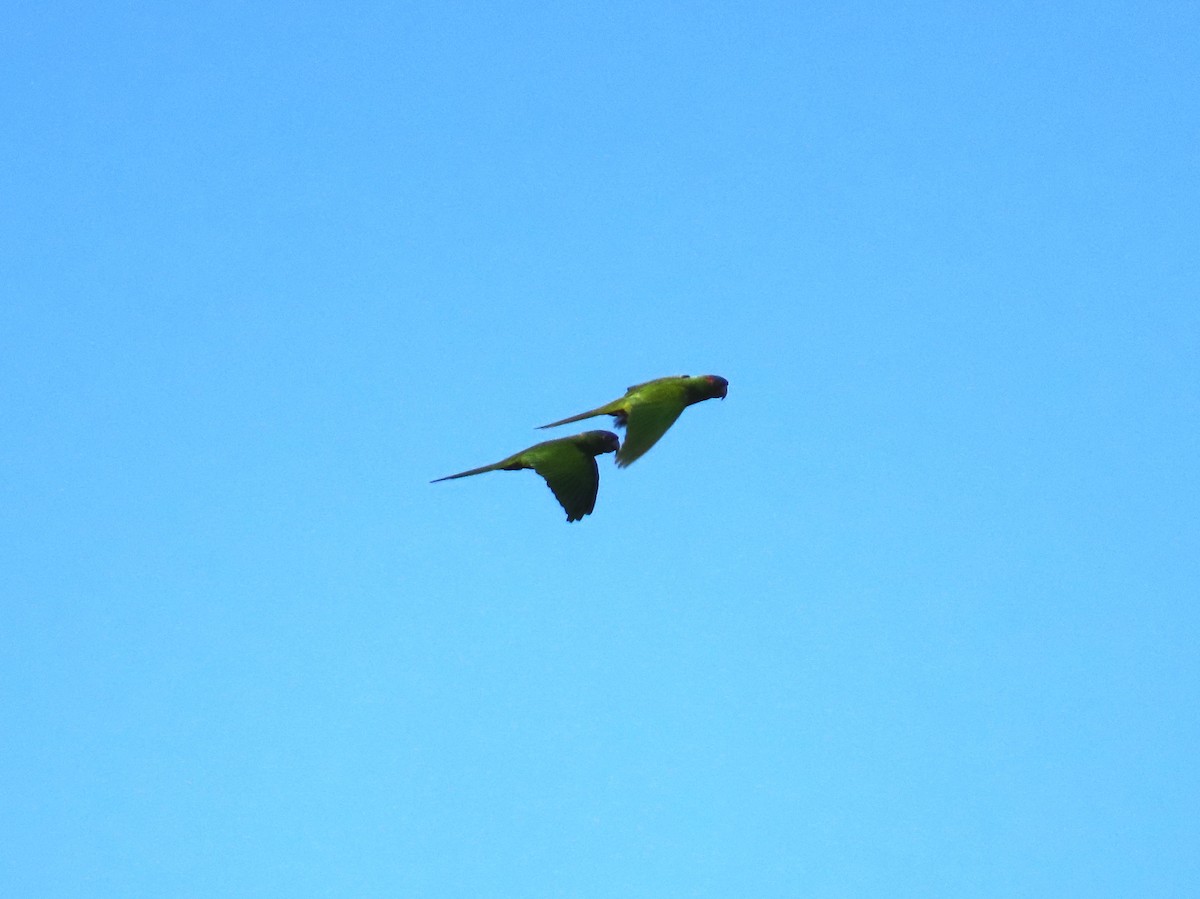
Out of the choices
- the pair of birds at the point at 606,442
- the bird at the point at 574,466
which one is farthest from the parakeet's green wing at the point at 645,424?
the bird at the point at 574,466

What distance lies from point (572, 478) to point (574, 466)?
16cm

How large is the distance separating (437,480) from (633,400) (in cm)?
248

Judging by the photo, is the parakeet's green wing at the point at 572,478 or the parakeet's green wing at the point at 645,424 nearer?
the parakeet's green wing at the point at 645,424

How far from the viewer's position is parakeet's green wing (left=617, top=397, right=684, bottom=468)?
2141 cm

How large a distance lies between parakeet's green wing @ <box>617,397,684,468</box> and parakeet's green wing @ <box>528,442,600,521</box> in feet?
7.29

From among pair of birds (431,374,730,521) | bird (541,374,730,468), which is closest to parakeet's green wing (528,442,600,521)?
pair of birds (431,374,730,521)

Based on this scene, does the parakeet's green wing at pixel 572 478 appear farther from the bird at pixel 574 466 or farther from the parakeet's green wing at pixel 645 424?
the parakeet's green wing at pixel 645 424

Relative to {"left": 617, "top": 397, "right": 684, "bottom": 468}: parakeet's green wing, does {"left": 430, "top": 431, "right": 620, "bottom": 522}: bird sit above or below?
above

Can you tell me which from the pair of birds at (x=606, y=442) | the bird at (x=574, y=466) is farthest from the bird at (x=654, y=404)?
the bird at (x=574, y=466)

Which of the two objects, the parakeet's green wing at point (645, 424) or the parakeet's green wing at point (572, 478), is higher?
the parakeet's green wing at point (572, 478)

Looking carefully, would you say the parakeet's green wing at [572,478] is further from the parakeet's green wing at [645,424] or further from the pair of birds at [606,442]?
the parakeet's green wing at [645,424]

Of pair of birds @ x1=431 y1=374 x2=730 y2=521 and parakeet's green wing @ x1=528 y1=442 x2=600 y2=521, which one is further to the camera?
parakeet's green wing @ x1=528 y1=442 x2=600 y2=521

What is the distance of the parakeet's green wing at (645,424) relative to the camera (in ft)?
70.2

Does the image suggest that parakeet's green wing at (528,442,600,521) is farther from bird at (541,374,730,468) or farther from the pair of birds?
bird at (541,374,730,468)
